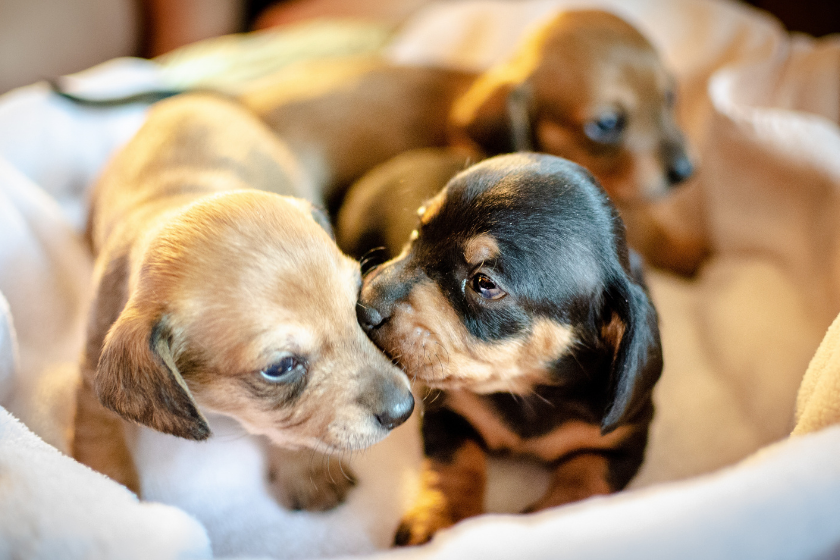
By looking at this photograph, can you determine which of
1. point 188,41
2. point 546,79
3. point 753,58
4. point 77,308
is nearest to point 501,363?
point 546,79

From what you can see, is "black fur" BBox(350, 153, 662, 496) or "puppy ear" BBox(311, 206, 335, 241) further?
"puppy ear" BBox(311, 206, 335, 241)

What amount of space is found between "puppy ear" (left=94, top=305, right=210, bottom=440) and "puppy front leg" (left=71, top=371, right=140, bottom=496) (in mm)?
399

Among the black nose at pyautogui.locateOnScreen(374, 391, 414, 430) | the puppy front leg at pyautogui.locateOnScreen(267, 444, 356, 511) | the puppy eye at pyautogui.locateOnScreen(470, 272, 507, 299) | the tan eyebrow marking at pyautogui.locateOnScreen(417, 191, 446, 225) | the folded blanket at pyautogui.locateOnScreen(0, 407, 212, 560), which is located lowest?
the puppy front leg at pyautogui.locateOnScreen(267, 444, 356, 511)

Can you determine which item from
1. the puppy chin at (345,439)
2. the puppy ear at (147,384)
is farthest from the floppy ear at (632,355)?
the puppy ear at (147,384)

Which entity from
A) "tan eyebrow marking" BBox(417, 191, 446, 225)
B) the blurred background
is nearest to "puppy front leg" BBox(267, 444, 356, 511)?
"tan eyebrow marking" BBox(417, 191, 446, 225)

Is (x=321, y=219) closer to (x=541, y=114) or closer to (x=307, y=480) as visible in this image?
(x=307, y=480)

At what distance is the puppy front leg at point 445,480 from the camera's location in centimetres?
159

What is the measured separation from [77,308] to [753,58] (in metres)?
3.11

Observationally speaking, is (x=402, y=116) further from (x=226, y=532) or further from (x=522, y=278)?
(x=226, y=532)

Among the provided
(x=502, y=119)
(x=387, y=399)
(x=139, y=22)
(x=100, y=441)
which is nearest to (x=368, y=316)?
(x=387, y=399)

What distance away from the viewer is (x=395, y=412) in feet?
4.81

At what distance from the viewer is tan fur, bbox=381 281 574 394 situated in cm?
150

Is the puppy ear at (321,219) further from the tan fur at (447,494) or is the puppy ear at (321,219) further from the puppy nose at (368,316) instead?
the tan fur at (447,494)

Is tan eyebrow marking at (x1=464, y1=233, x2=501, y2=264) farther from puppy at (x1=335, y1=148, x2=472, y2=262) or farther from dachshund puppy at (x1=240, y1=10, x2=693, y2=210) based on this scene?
dachshund puppy at (x1=240, y1=10, x2=693, y2=210)
